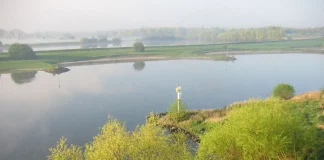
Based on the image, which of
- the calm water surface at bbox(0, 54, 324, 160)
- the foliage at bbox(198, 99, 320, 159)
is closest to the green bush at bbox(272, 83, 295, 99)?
the calm water surface at bbox(0, 54, 324, 160)

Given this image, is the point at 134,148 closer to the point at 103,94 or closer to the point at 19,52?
the point at 103,94

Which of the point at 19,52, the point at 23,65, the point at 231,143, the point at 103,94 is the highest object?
the point at 19,52

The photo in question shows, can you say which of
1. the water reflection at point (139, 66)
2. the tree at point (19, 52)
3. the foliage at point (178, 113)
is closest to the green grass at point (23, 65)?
the tree at point (19, 52)

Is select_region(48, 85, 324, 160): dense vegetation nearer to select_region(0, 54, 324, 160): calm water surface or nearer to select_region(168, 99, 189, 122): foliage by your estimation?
select_region(0, 54, 324, 160): calm water surface

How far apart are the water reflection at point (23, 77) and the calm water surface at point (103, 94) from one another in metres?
0.26

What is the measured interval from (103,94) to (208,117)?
29.0 metres

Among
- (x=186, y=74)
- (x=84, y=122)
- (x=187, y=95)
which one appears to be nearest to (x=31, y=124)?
(x=84, y=122)

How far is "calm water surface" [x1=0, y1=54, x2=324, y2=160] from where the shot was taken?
37.8 metres

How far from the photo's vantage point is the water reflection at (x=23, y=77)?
3012 inches

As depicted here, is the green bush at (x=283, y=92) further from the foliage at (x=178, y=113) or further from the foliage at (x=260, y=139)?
the foliage at (x=260, y=139)

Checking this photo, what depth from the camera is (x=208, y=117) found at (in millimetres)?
37594

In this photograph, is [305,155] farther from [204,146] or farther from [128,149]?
[128,149]

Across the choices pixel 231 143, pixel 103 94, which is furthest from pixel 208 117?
pixel 103 94

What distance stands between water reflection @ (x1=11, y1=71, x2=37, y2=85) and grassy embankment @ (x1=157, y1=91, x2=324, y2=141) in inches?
2064
